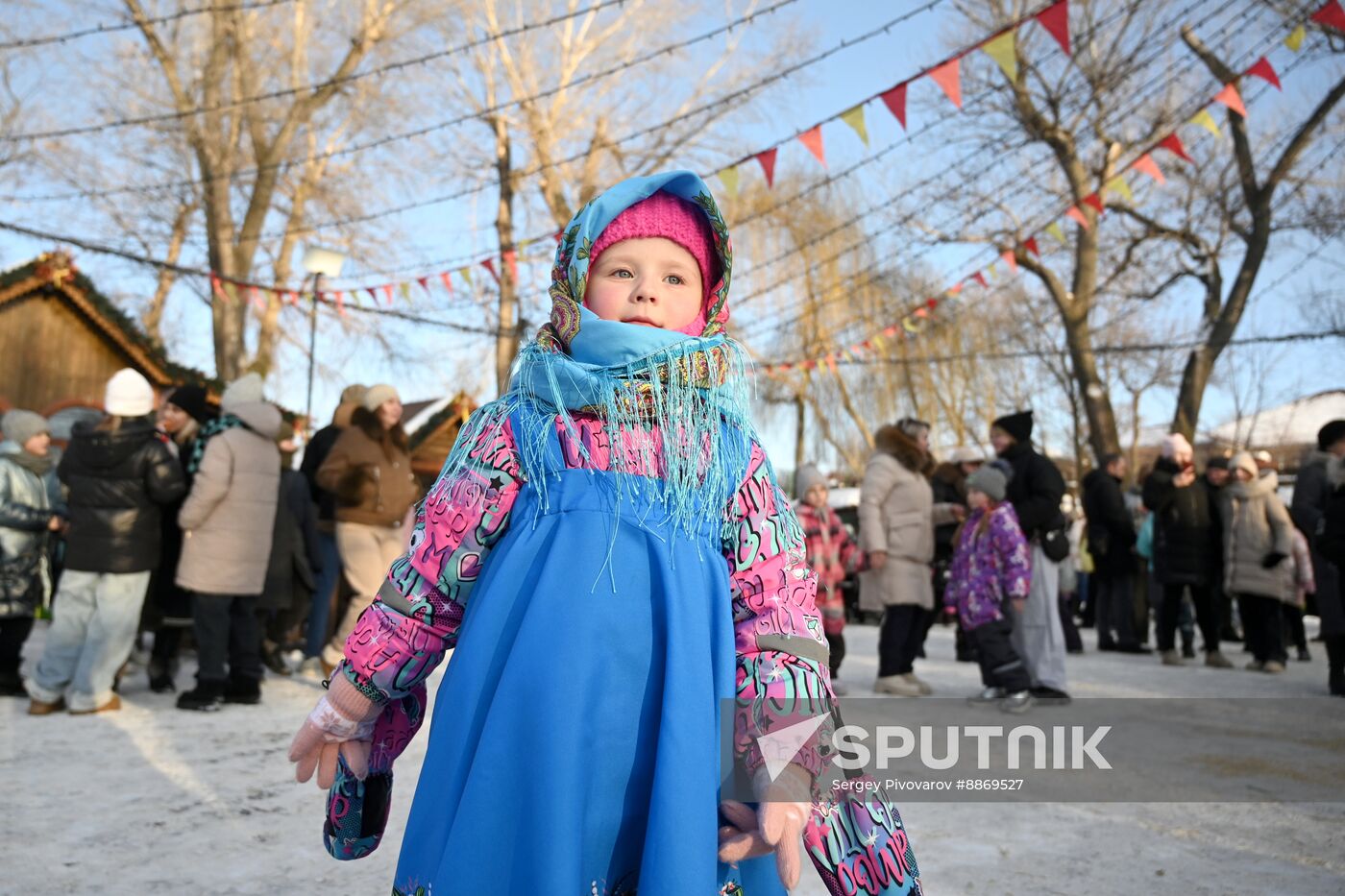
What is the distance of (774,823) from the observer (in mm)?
1335

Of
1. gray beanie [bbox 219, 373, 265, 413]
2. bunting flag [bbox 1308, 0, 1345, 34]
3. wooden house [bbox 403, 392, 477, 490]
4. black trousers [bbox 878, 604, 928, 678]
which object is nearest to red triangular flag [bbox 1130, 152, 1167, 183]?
bunting flag [bbox 1308, 0, 1345, 34]

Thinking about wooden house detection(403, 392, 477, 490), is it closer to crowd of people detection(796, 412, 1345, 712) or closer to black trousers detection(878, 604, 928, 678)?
crowd of people detection(796, 412, 1345, 712)

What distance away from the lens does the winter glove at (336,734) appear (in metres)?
1.51

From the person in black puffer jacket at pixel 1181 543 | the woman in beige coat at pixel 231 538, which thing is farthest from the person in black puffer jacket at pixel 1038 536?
the woman in beige coat at pixel 231 538

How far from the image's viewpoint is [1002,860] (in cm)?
301

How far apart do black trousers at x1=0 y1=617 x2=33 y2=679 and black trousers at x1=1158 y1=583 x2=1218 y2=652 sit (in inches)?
327

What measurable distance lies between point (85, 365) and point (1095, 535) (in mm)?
12321

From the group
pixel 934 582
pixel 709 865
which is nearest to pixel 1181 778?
pixel 709 865

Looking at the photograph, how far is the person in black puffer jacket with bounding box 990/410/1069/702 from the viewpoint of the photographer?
5.85 metres

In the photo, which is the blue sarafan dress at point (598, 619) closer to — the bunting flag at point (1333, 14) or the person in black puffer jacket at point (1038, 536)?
the person in black puffer jacket at point (1038, 536)

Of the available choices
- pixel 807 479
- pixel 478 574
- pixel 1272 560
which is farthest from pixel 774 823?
pixel 1272 560

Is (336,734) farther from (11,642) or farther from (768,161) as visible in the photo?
(768,161)

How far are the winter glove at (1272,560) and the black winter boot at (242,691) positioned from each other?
23.6 ft

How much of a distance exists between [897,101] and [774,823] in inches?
266
